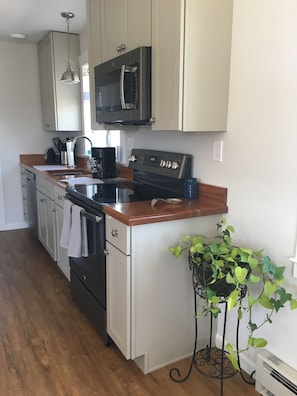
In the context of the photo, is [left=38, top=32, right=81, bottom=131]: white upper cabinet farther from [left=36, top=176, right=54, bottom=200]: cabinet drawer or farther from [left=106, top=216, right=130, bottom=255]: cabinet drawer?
[left=106, top=216, right=130, bottom=255]: cabinet drawer

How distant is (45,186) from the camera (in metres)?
3.22

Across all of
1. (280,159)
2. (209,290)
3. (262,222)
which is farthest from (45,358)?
(280,159)

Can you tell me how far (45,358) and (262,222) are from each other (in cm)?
145

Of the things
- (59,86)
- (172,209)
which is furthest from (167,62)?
(59,86)

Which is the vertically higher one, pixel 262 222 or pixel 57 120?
pixel 57 120

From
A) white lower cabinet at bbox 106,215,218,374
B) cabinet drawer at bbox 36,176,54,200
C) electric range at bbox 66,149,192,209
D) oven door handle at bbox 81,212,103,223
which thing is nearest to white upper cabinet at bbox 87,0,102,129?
electric range at bbox 66,149,192,209

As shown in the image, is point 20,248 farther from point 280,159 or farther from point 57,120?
point 280,159

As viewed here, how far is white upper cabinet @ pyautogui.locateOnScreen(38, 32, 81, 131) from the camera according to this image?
3.74 metres

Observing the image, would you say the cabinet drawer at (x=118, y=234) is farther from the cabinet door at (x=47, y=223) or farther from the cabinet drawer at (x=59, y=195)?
the cabinet door at (x=47, y=223)

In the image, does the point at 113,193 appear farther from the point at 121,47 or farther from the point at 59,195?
the point at 121,47

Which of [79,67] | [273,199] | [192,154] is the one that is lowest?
[273,199]

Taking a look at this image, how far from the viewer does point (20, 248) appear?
3.75m

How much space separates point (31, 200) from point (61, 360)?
95.0 inches

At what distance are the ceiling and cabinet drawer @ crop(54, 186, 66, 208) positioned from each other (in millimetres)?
1584
